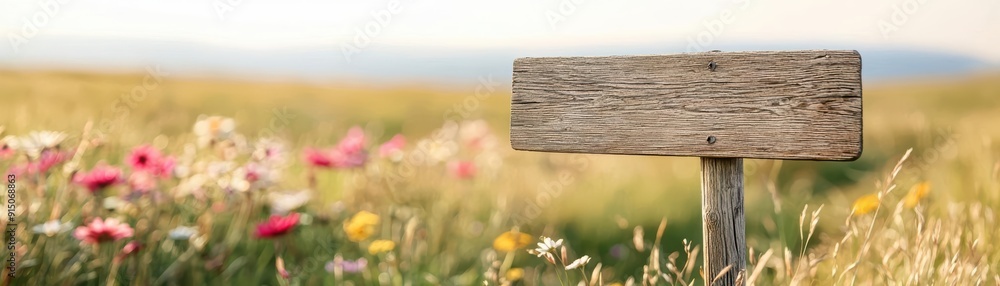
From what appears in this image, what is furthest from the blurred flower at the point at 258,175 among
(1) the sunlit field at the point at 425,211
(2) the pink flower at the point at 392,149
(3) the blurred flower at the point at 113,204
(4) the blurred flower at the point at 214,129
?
(2) the pink flower at the point at 392,149

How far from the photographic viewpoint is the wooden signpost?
1864mm

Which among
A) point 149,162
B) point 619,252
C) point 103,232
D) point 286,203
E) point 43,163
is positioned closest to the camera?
point 103,232

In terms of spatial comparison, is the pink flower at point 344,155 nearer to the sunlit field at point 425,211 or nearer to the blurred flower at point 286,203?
the sunlit field at point 425,211

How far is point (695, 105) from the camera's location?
1.95 m

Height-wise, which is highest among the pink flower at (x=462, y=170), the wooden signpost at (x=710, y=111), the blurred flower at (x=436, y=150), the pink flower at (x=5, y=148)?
the wooden signpost at (x=710, y=111)

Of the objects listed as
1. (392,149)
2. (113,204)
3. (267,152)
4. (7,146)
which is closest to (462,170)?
(392,149)

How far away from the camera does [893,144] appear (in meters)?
6.62

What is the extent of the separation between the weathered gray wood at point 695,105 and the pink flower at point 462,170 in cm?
204

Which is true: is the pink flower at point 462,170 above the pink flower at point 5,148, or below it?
below

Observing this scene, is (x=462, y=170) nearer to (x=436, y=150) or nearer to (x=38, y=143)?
(x=436, y=150)

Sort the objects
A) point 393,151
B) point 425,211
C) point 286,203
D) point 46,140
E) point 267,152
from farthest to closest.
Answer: point 425,211 < point 393,151 < point 267,152 < point 286,203 < point 46,140

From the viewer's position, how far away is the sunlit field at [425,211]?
274cm

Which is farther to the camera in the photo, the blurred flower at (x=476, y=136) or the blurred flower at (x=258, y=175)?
the blurred flower at (x=476, y=136)

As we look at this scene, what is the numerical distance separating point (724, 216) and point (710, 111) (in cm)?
27
